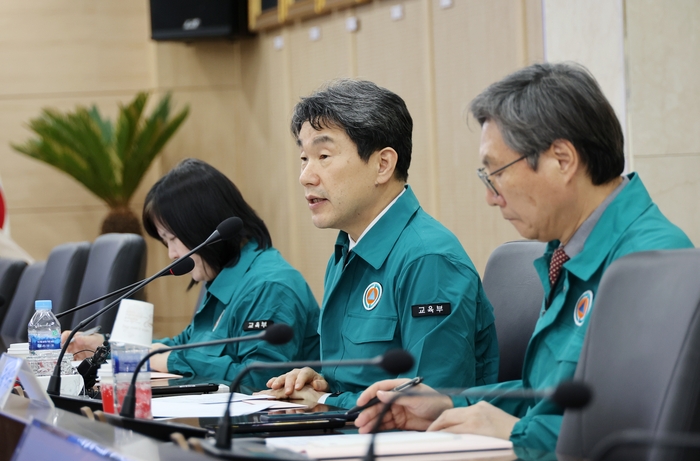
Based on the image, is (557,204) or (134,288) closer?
(557,204)

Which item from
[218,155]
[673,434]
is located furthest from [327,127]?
[218,155]

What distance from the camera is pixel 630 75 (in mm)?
3986

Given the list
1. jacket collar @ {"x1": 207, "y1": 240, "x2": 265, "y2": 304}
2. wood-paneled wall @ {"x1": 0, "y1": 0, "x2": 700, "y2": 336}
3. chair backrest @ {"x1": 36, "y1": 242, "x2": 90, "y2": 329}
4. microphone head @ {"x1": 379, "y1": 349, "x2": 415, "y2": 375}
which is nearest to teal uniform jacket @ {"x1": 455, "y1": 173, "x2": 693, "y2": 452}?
microphone head @ {"x1": 379, "y1": 349, "x2": 415, "y2": 375}

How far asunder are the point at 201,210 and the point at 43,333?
0.82m

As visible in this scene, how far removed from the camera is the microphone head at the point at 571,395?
100cm

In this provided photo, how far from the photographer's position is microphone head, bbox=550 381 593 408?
3.28ft

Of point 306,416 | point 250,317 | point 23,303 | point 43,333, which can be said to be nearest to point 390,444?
point 306,416

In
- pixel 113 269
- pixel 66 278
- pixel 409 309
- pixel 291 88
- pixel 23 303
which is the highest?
pixel 291 88

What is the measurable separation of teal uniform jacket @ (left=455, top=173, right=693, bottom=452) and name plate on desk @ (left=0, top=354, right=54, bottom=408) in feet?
3.07

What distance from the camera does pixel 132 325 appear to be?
1.57m

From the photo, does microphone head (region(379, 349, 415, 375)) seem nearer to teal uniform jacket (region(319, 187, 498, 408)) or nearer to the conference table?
the conference table

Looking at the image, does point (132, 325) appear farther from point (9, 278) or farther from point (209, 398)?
point (9, 278)

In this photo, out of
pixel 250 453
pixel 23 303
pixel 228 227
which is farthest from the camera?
pixel 23 303

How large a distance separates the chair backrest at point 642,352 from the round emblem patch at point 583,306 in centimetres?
16
